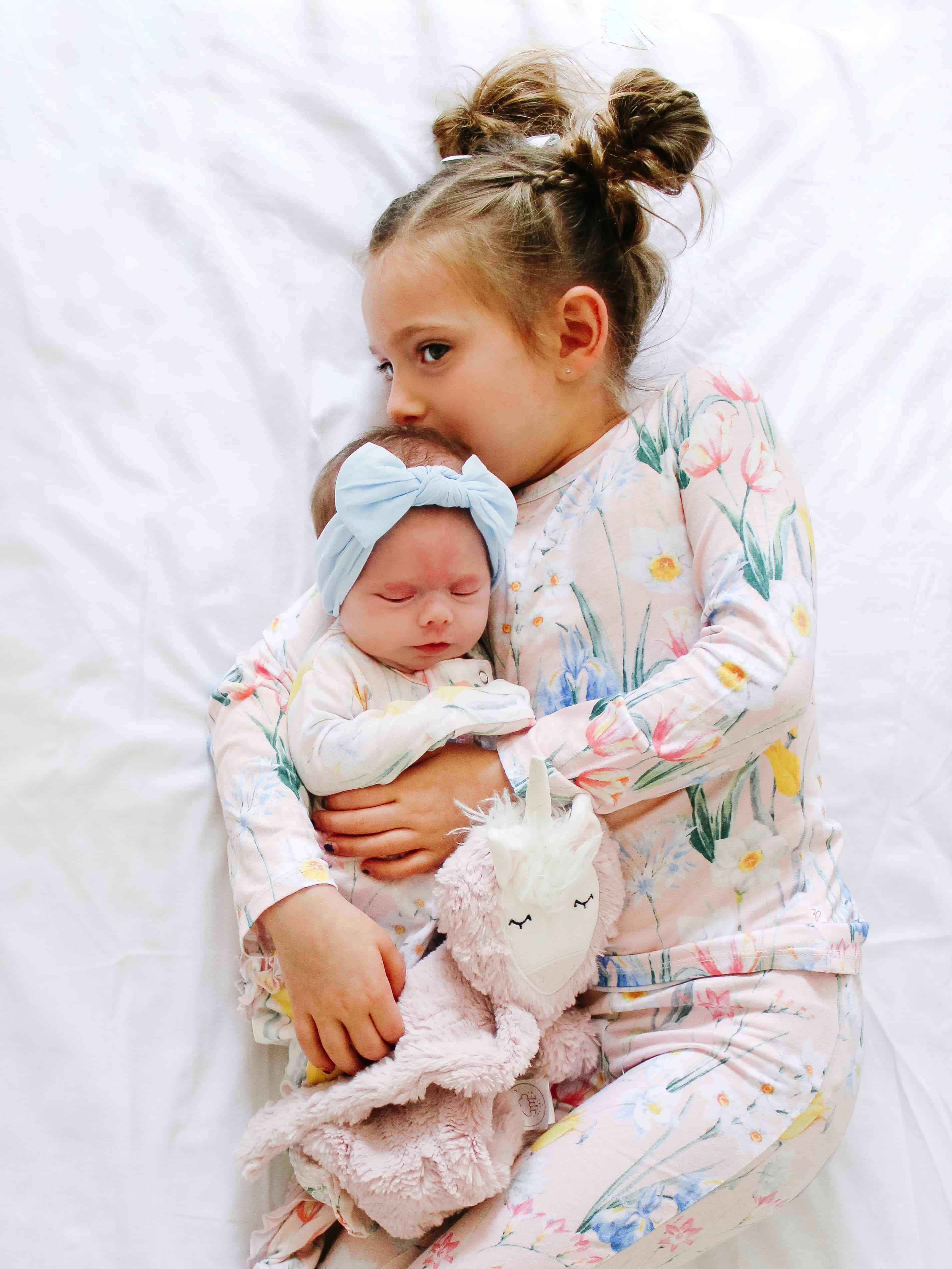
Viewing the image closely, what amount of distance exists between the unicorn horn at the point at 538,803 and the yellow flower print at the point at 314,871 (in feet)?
0.65

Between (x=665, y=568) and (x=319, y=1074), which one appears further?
(x=665, y=568)

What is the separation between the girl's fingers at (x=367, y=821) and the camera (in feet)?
3.27

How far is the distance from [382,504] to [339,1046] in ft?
1.61

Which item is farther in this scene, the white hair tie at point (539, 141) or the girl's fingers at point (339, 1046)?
the white hair tie at point (539, 141)

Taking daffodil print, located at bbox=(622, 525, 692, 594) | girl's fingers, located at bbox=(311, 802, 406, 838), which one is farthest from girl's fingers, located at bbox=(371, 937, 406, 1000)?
daffodil print, located at bbox=(622, 525, 692, 594)

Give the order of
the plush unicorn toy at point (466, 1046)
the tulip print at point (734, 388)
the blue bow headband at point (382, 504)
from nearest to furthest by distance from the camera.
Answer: the plush unicorn toy at point (466, 1046) < the blue bow headband at point (382, 504) < the tulip print at point (734, 388)

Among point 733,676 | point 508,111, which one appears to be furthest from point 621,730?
point 508,111

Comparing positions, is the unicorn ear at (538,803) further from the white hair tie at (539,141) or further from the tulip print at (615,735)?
the white hair tie at (539,141)

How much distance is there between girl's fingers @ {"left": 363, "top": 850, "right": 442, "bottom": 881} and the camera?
0.99 m

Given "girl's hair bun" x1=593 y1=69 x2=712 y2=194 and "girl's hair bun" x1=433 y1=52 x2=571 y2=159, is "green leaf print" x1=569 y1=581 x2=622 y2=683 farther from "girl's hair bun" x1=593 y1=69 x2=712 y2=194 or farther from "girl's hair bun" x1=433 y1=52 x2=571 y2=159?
"girl's hair bun" x1=433 y1=52 x2=571 y2=159

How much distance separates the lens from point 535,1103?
0.98m

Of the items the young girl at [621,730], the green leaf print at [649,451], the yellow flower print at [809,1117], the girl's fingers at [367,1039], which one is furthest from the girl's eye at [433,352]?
the yellow flower print at [809,1117]

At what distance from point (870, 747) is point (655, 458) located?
0.45m

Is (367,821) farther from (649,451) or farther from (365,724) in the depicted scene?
(649,451)
